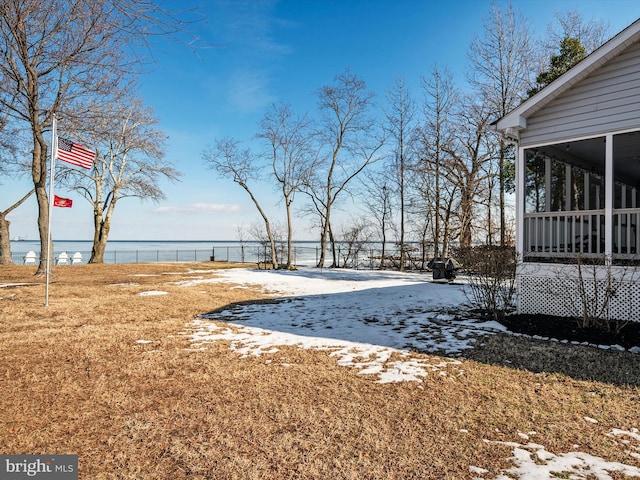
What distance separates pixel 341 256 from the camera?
21281 mm

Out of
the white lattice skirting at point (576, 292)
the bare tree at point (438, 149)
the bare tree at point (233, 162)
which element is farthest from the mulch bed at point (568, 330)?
the bare tree at point (233, 162)

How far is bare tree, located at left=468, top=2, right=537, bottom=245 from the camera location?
49.9 ft

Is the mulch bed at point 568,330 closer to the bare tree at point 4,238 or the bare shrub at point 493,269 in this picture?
the bare shrub at point 493,269

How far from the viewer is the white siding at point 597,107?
18.2 ft

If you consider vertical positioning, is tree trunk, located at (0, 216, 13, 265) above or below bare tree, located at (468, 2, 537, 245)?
below

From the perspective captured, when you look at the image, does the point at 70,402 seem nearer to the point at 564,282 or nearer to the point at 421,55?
the point at 564,282

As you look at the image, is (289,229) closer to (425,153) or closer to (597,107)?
(425,153)

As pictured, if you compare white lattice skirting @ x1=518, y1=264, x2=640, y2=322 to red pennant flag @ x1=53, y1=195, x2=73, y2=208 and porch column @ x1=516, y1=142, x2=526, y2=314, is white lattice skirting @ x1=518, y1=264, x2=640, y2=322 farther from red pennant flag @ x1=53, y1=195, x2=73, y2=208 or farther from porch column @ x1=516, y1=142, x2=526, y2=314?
red pennant flag @ x1=53, y1=195, x2=73, y2=208

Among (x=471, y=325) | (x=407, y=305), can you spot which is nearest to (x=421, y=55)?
(x=407, y=305)

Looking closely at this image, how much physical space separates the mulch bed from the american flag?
30.4ft

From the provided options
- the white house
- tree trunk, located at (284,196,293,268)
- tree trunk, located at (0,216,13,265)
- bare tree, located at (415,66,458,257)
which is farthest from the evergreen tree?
tree trunk, located at (0,216,13,265)

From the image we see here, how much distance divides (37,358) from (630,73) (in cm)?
902

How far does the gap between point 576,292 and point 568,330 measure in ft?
2.94

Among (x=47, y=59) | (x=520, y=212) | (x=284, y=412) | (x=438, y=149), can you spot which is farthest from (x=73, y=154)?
(x=438, y=149)
